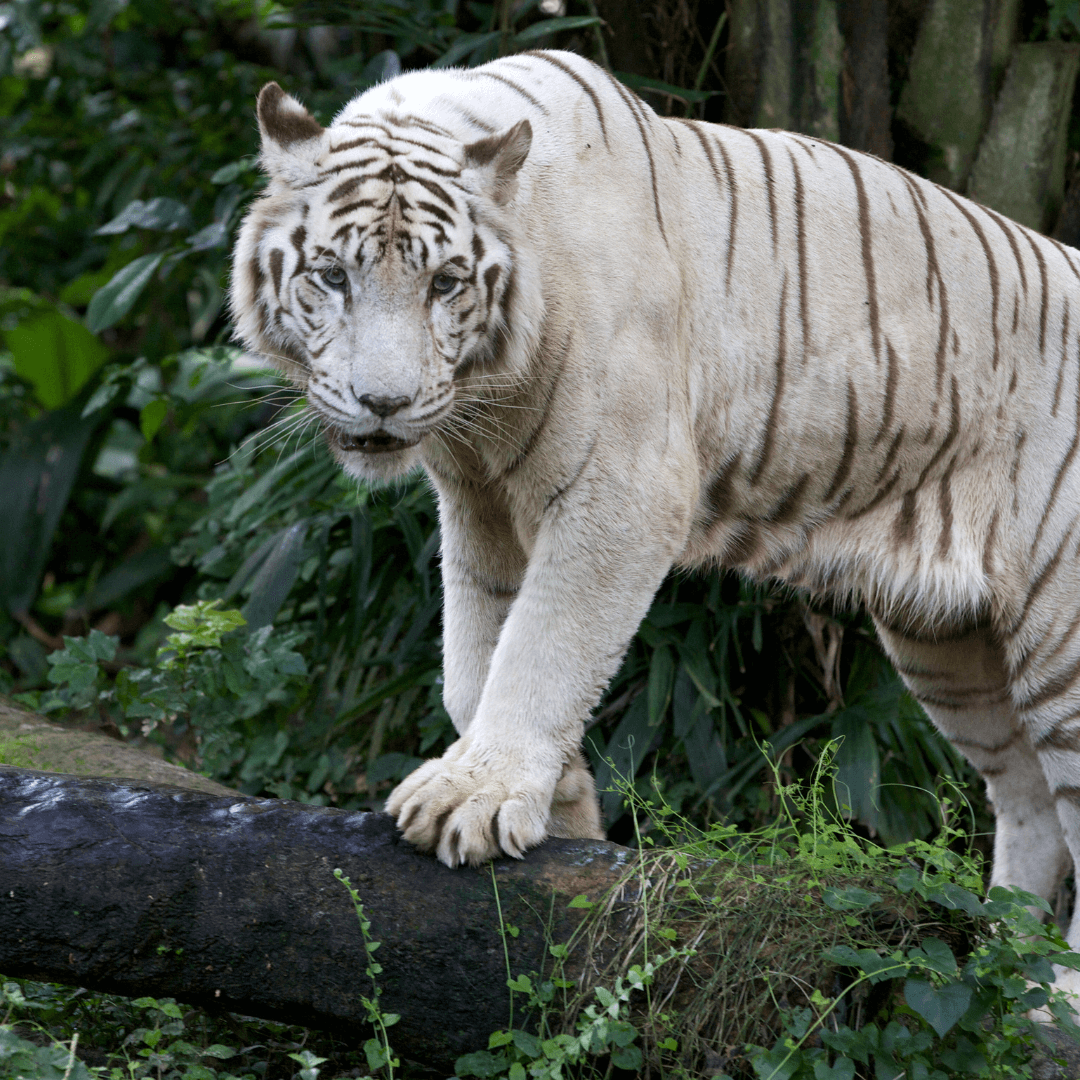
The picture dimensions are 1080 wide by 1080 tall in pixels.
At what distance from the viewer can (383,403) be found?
76.0 inches

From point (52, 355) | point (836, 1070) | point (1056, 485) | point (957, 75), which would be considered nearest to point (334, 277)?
point (836, 1070)

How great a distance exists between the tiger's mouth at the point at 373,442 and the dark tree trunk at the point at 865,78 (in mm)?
2182

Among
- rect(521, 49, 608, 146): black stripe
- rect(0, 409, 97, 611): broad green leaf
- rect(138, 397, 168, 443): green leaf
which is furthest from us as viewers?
rect(0, 409, 97, 611): broad green leaf

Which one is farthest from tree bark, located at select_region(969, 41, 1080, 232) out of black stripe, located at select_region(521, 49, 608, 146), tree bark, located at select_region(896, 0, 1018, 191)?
black stripe, located at select_region(521, 49, 608, 146)

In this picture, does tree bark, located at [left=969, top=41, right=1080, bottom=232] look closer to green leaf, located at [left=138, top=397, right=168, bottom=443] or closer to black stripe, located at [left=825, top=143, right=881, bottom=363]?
black stripe, located at [left=825, top=143, right=881, bottom=363]

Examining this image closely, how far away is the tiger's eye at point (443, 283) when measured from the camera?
6.61ft

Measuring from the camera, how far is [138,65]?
246 inches

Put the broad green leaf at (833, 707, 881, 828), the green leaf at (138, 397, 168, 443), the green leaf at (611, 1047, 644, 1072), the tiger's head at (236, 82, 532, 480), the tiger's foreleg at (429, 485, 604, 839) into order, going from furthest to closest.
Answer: the green leaf at (138, 397, 168, 443), the broad green leaf at (833, 707, 881, 828), the tiger's foreleg at (429, 485, 604, 839), the tiger's head at (236, 82, 532, 480), the green leaf at (611, 1047, 644, 1072)

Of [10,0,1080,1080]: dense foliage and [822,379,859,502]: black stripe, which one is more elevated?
[822,379,859,502]: black stripe

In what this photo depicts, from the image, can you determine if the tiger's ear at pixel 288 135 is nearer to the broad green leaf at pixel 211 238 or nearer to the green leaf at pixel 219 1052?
the green leaf at pixel 219 1052

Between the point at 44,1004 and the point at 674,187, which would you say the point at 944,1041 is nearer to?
the point at 44,1004

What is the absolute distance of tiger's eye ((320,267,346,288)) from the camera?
2006mm

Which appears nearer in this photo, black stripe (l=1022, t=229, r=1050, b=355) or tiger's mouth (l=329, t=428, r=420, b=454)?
tiger's mouth (l=329, t=428, r=420, b=454)

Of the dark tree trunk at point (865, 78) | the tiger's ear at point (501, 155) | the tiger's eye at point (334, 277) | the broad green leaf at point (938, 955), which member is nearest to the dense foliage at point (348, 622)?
the tiger's eye at point (334, 277)
